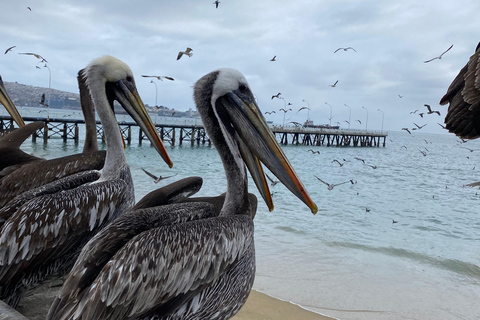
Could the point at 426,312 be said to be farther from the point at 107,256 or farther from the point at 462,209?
the point at 462,209

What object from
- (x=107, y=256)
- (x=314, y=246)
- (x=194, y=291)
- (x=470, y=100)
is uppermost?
(x=470, y=100)

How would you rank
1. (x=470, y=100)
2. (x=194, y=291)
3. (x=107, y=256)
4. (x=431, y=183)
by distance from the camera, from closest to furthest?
(x=470, y=100)
(x=107, y=256)
(x=194, y=291)
(x=431, y=183)

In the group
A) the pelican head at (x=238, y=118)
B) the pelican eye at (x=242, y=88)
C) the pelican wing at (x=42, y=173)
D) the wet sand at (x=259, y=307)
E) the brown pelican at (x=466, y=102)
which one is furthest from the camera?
the pelican wing at (x=42, y=173)

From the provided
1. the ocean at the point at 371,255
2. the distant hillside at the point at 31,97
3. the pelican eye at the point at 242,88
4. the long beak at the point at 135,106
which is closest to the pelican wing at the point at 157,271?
the pelican eye at the point at 242,88

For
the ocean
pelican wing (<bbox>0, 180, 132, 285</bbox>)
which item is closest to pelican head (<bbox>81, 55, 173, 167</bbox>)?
pelican wing (<bbox>0, 180, 132, 285</bbox>)

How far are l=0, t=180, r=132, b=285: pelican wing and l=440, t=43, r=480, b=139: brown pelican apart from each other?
7.89ft

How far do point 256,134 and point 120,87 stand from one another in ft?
5.18

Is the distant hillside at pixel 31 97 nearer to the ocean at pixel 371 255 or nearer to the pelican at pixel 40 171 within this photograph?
the ocean at pixel 371 255

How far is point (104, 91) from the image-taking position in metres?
3.62

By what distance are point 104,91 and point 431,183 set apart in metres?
24.2

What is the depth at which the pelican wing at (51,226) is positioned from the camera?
2.69m

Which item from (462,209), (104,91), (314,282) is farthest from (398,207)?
(104,91)

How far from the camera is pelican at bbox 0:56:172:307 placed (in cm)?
272

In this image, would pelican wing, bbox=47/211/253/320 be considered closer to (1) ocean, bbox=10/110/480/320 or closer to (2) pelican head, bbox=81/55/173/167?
(2) pelican head, bbox=81/55/173/167
